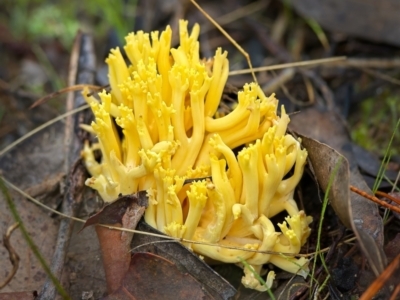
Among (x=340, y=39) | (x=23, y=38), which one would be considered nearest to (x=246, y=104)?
(x=340, y=39)

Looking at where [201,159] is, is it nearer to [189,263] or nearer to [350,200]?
[189,263]

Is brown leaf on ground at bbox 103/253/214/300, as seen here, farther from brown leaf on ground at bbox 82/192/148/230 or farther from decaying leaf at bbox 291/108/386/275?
decaying leaf at bbox 291/108/386/275

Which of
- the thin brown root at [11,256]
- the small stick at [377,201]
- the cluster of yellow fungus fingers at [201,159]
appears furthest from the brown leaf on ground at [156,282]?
the small stick at [377,201]

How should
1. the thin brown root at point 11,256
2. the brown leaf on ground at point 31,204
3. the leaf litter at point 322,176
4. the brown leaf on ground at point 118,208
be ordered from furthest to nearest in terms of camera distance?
the brown leaf on ground at point 31,204
the thin brown root at point 11,256
the brown leaf on ground at point 118,208
the leaf litter at point 322,176

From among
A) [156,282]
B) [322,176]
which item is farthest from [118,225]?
[322,176]

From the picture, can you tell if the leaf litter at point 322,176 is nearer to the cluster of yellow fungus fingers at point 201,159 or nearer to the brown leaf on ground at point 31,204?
the brown leaf on ground at point 31,204

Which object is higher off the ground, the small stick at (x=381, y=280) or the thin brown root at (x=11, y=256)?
the small stick at (x=381, y=280)

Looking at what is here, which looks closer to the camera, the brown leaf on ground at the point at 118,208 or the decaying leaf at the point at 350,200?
the decaying leaf at the point at 350,200

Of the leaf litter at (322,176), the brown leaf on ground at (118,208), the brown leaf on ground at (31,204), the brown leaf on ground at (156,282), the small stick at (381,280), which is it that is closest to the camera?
the small stick at (381,280)
